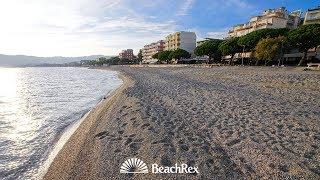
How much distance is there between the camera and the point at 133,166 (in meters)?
7.72

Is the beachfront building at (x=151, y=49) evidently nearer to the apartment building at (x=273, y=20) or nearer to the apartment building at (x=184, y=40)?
the apartment building at (x=184, y=40)

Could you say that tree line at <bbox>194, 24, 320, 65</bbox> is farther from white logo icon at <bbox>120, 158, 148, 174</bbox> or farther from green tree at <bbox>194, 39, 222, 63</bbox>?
white logo icon at <bbox>120, 158, 148, 174</bbox>

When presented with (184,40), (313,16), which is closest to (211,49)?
(313,16)

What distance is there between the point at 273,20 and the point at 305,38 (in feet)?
116

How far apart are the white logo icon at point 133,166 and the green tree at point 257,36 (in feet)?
214

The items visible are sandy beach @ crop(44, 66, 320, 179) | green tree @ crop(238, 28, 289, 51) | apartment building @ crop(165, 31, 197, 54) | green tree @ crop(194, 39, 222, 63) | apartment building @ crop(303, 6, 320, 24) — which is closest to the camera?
sandy beach @ crop(44, 66, 320, 179)

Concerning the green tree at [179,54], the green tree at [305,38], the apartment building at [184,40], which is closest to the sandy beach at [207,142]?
the green tree at [305,38]

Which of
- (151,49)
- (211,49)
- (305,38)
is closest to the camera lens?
(305,38)

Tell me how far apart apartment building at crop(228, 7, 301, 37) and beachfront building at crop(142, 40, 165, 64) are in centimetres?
→ 7291

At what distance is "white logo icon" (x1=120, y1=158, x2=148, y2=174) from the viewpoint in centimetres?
743

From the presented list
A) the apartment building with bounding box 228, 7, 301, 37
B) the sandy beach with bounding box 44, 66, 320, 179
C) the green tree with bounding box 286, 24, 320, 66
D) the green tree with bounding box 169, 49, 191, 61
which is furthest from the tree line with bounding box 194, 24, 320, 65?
the sandy beach with bounding box 44, 66, 320, 179

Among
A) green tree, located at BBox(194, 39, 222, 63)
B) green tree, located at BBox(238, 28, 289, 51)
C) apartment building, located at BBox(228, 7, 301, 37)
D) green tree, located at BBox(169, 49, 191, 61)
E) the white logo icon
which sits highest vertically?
apartment building, located at BBox(228, 7, 301, 37)

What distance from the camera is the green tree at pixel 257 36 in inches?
2652

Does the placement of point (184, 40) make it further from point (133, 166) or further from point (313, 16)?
point (133, 166)
